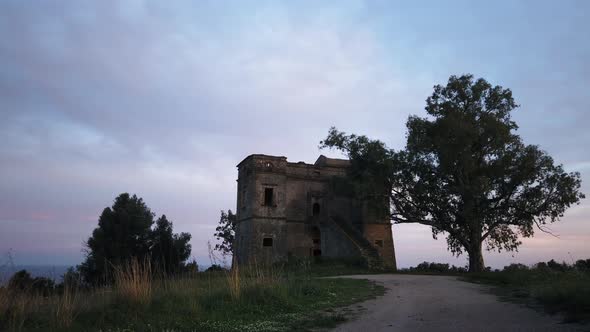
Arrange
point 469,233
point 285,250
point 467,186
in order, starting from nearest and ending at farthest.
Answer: point 467,186, point 469,233, point 285,250

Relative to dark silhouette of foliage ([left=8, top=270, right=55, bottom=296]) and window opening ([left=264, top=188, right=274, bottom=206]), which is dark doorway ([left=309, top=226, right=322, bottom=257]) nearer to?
window opening ([left=264, top=188, right=274, bottom=206])

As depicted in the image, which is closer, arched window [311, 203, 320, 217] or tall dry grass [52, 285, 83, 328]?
tall dry grass [52, 285, 83, 328]

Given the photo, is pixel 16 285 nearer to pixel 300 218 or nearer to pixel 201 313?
pixel 201 313

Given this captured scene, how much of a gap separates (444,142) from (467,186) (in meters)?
2.82

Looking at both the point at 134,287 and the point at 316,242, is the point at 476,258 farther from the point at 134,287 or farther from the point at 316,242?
the point at 134,287

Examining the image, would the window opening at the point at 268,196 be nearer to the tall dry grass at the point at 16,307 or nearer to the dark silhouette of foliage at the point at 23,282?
the dark silhouette of foliage at the point at 23,282

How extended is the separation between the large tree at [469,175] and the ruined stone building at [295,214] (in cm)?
504

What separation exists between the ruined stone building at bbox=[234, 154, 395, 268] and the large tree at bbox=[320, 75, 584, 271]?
198 inches

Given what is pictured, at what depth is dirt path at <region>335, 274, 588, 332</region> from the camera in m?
7.04

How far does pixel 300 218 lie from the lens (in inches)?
1244

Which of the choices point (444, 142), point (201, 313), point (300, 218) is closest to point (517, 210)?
point (444, 142)

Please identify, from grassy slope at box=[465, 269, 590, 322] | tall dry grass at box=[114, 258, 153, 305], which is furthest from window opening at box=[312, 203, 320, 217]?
tall dry grass at box=[114, 258, 153, 305]

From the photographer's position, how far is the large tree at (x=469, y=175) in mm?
21656

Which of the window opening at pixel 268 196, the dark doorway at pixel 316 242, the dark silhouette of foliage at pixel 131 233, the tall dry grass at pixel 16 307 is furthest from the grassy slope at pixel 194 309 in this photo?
the dark silhouette of foliage at pixel 131 233
